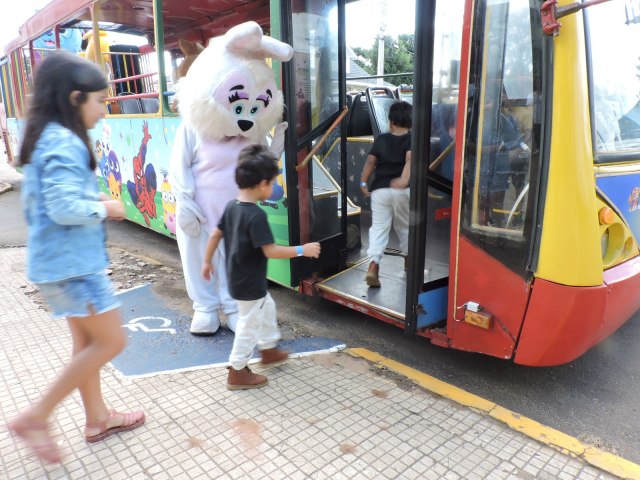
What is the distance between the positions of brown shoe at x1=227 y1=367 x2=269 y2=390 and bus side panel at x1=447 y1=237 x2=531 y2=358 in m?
1.18

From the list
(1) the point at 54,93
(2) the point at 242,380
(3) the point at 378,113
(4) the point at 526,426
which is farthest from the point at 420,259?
(3) the point at 378,113

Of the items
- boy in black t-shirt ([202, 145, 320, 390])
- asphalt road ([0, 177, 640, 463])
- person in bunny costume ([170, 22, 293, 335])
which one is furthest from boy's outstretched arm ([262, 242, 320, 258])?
asphalt road ([0, 177, 640, 463])

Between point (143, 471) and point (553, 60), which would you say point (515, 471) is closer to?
point (143, 471)

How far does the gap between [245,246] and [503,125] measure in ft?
4.65

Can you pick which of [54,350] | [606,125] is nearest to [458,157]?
[606,125]

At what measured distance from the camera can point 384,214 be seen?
12.8 ft

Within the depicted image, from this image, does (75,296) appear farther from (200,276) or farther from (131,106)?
(131,106)

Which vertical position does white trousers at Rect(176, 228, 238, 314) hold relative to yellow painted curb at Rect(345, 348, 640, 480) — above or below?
above

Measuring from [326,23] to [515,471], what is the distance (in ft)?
10.1

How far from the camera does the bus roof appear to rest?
510 cm

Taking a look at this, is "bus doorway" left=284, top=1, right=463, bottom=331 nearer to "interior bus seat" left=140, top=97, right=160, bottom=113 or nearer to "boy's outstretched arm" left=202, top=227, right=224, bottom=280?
"boy's outstretched arm" left=202, top=227, right=224, bottom=280

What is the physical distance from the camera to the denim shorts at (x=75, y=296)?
→ 194cm

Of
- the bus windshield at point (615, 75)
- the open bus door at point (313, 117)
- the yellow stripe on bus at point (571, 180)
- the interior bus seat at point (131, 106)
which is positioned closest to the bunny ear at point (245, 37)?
the open bus door at point (313, 117)

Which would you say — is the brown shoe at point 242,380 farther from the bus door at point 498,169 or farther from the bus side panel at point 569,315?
the bus side panel at point 569,315
